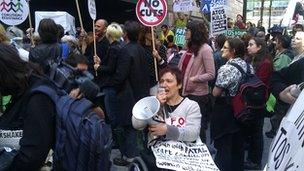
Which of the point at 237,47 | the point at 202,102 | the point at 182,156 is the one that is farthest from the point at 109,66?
the point at 182,156

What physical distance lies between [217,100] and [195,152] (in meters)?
→ 1.90

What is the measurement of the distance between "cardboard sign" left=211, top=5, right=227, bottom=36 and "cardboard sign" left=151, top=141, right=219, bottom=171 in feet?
27.2

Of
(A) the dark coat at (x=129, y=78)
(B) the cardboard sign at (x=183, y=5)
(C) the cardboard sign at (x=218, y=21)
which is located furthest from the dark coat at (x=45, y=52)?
(B) the cardboard sign at (x=183, y=5)

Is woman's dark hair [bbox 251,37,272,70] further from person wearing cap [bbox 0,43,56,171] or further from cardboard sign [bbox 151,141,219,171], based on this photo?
person wearing cap [bbox 0,43,56,171]

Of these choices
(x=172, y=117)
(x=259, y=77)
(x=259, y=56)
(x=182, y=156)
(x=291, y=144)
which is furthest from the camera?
(x=259, y=56)

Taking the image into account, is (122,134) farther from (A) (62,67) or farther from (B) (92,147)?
(B) (92,147)

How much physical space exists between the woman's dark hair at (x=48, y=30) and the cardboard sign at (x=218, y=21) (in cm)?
655

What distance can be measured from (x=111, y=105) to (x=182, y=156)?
3259 millimetres

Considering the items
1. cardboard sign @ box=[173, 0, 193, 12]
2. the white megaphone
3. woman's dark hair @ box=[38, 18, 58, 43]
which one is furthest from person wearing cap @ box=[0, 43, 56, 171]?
cardboard sign @ box=[173, 0, 193, 12]

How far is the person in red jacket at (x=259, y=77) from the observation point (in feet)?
22.4

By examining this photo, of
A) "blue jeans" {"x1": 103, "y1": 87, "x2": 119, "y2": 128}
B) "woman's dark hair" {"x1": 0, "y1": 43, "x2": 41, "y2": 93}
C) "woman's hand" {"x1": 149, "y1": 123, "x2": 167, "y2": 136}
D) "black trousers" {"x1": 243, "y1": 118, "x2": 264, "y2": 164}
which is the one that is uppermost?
"woman's dark hair" {"x1": 0, "y1": 43, "x2": 41, "y2": 93}

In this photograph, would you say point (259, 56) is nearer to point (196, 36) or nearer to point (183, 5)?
point (196, 36)

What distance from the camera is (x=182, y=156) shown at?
419 centimetres

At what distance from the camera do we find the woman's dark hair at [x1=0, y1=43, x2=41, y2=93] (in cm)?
287
